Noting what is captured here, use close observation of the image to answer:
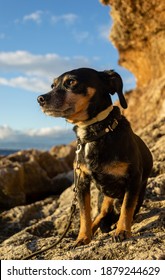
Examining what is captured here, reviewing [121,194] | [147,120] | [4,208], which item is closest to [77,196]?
[121,194]

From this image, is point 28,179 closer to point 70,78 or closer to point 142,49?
point 70,78

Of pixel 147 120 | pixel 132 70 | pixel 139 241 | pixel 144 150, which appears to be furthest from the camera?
pixel 132 70

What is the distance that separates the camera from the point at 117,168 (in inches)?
193

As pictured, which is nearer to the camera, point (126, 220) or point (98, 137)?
point (126, 220)

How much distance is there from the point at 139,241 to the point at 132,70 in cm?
2465

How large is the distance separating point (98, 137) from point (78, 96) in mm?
546

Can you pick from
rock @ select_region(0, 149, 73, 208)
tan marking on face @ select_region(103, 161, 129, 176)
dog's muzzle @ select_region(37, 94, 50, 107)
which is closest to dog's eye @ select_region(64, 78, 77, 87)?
dog's muzzle @ select_region(37, 94, 50, 107)

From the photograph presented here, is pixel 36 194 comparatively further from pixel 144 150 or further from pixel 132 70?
Result: pixel 132 70

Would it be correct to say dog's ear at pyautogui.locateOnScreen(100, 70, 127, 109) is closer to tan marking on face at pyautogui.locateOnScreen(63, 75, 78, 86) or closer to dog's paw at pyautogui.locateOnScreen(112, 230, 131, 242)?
tan marking on face at pyautogui.locateOnScreen(63, 75, 78, 86)

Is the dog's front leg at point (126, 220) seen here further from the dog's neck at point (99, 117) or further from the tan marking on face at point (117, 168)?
the dog's neck at point (99, 117)

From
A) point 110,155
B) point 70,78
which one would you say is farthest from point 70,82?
point 110,155

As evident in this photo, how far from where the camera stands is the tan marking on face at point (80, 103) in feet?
15.9

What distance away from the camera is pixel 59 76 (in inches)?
208
